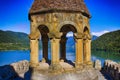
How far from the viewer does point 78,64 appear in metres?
11.0

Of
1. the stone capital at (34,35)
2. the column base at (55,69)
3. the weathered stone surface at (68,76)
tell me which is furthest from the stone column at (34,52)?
the column base at (55,69)

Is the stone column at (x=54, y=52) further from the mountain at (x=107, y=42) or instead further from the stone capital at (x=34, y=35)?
the mountain at (x=107, y=42)

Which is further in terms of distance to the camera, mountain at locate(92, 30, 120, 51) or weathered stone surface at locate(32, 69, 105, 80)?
mountain at locate(92, 30, 120, 51)

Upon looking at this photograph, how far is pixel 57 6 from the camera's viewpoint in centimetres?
1066

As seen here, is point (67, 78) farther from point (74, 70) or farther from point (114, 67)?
point (114, 67)

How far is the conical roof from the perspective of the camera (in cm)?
1066

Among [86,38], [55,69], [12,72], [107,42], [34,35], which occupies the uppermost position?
[34,35]

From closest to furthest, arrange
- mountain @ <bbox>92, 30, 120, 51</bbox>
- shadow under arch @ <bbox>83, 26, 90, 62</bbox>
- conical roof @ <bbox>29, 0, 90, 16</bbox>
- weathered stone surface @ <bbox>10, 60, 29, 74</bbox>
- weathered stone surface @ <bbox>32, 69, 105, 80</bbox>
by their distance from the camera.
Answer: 1. weathered stone surface @ <bbox>32, 69, 105, 80</bbox>
2. conical roof @ <bbox>29, 0, 90, 16</bbox>
3. shadow under arch @ <bbox>83, 26, 90, 62</bbox>
4. weathered stone surface @ <bbox>10, 60, 29, 74</bbox>
5. mountain @ <bbox>92, 30, 120, 51</bbox>

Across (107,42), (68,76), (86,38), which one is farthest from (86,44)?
(107,42)

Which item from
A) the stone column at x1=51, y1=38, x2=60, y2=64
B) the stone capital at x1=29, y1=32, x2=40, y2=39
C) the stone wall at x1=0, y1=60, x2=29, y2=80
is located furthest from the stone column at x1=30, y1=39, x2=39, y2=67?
the stone wall at x1=0, y1=60, x2=29, y2=80

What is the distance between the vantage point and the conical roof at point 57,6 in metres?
10.7

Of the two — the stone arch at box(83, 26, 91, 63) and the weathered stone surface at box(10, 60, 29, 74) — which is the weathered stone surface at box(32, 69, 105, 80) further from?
the weathered stone surface at box(10, 60, 29, 74)

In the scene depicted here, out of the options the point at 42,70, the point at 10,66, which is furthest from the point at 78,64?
the point at 10,66

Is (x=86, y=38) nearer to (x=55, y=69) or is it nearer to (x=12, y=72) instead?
(x=55, y=69)
